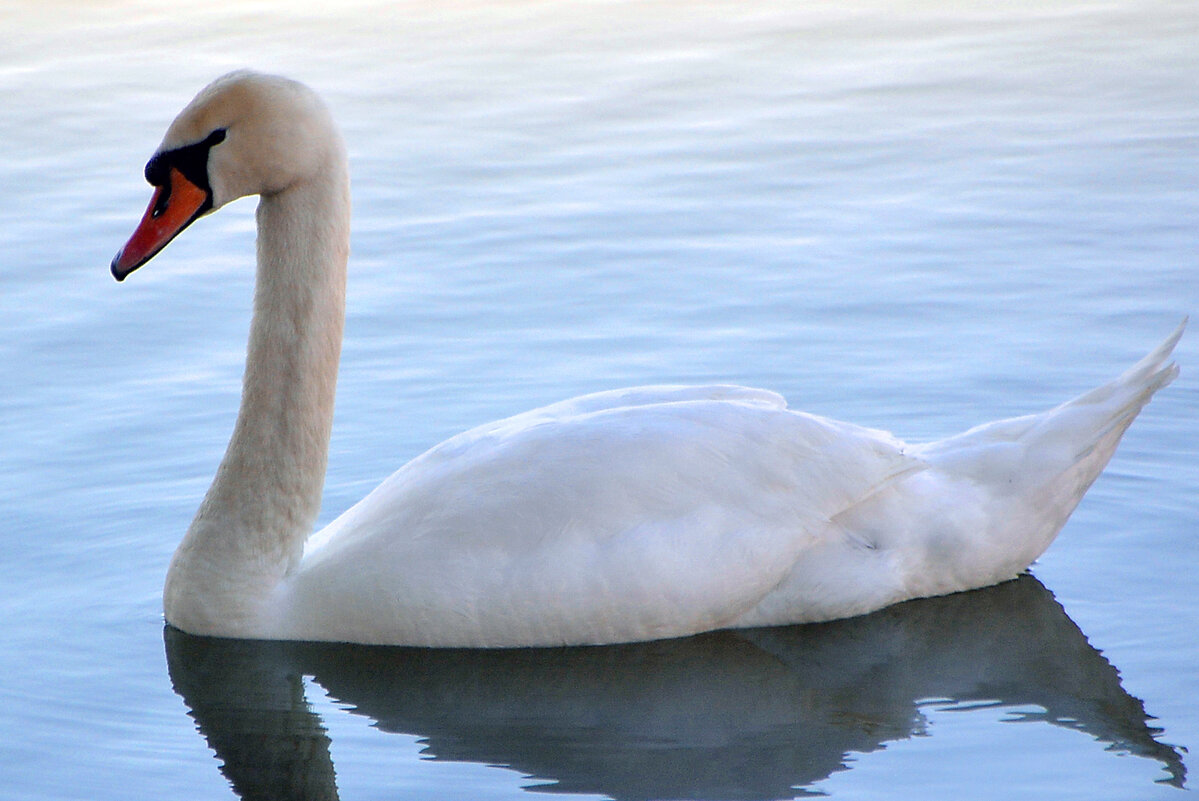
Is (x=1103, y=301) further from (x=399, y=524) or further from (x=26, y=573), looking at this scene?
(x=26, y=573)

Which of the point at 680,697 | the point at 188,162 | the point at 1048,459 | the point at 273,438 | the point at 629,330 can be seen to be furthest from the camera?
the point at 629,330

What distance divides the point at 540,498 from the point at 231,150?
4.25ft

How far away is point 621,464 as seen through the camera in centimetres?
551

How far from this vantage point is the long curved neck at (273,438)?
18.6ft

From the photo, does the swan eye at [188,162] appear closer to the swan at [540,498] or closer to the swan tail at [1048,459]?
the swan at [540,498]

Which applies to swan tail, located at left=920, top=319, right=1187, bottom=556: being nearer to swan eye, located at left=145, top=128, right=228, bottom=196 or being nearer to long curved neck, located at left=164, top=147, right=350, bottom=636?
long curved neck, located at left=164, top=147, right=350, bottom=636

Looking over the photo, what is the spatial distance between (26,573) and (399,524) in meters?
1.49

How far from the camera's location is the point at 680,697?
5402 millimetres

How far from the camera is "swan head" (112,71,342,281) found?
545 centimetres

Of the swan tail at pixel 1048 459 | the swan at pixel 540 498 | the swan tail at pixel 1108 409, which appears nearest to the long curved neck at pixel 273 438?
the swan at pixel 540 498

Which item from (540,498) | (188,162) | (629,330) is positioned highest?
(629,330)

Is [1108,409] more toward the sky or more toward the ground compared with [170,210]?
more toward the ground

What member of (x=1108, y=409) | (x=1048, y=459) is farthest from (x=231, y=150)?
(x=1108, y=409)

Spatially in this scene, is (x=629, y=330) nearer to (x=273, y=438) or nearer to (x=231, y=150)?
(x=273, y=438)
